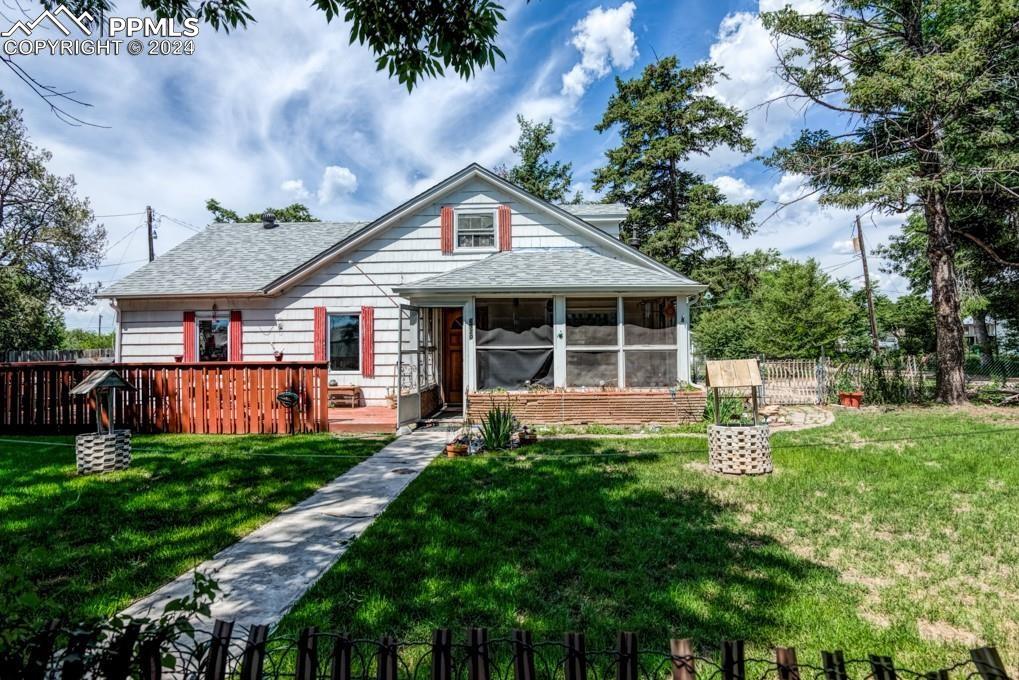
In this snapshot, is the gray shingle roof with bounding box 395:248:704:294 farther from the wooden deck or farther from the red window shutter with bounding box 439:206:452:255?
the wooden deck

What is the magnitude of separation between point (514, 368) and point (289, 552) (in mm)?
6627

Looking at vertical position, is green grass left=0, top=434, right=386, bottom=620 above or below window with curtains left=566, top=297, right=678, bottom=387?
below

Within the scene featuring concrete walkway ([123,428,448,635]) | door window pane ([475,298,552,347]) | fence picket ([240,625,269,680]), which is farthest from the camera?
door window pane ([475,298,552,347])

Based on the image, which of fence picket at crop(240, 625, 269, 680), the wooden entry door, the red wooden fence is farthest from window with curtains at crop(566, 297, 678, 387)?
fence picket at crop(240, 625, 269, 680)

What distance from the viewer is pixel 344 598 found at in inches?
121

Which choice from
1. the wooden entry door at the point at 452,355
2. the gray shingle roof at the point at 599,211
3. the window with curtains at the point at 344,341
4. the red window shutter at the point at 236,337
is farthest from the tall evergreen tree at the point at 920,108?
the red window shutter at the point at 236,337

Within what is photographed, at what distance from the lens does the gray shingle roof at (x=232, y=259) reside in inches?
466

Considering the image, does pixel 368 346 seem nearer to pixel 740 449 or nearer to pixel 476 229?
pixel 476 229

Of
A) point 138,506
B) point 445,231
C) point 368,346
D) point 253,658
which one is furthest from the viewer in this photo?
point 445,231

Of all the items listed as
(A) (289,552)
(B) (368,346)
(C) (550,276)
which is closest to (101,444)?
(A) (289,552)

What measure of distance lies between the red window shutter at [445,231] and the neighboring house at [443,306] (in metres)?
0.04

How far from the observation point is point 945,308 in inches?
492

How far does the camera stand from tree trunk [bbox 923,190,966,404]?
12234 millimetres

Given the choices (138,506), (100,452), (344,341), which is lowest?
(138,506)
